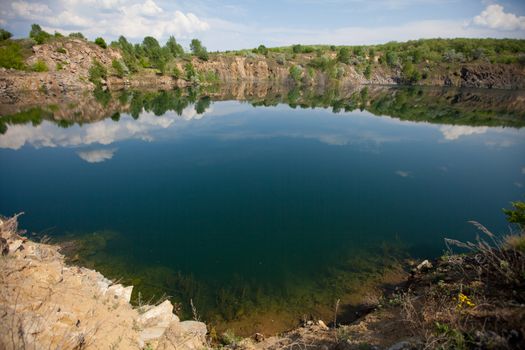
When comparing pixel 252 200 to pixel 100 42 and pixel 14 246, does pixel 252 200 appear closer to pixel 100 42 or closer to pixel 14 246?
pixel 14 246

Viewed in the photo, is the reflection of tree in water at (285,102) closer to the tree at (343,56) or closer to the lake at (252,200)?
the lake at (252,200)

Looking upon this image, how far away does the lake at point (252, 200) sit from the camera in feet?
37.6

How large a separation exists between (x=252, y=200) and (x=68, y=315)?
1238 cm

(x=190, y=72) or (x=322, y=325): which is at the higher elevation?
(x=190, y=72)

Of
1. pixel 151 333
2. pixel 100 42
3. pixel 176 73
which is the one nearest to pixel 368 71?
pixel 176 73

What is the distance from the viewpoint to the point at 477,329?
16.5 ft

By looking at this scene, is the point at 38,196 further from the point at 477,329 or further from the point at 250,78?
the point at 250,78

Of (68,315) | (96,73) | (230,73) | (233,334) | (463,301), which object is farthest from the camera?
(230,73)

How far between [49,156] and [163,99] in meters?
36.1

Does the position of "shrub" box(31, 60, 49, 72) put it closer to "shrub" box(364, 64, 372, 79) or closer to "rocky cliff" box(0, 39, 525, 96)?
"rocky cliff" box(0, 39, 525, 96)

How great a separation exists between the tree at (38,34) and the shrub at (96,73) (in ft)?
44.1

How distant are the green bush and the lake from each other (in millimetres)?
30740

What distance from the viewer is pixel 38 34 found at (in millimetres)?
75062

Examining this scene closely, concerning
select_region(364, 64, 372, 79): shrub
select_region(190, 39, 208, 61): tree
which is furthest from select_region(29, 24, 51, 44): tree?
select_region(364, 64, 372, 79): shrub
